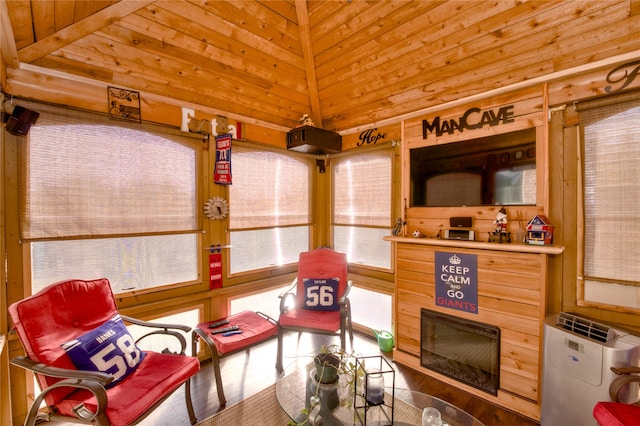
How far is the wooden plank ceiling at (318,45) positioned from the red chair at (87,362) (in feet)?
5.83

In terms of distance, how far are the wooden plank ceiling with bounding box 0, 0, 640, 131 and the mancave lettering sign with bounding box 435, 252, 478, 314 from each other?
158 centimetres

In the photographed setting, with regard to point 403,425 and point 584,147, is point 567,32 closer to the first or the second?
point 584,147

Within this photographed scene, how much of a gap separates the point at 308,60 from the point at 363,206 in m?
1.87

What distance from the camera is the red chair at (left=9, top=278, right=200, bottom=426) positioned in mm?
1551

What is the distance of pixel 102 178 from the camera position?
7.88 feet

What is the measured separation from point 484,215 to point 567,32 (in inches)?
58.1

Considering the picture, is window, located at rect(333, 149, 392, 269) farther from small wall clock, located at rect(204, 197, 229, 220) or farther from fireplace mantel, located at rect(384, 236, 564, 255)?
small wall clock, located at rect(204, 197, 229, 220)

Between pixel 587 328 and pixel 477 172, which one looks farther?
pixel 477 172

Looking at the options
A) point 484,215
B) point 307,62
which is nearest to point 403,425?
point 484,215

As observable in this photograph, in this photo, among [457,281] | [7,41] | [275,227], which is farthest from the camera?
[275,227]

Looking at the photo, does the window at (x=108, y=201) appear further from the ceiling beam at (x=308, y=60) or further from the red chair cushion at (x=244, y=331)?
the ceiling beam at (x=308, y=60)

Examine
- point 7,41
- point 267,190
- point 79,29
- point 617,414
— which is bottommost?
point 617,414

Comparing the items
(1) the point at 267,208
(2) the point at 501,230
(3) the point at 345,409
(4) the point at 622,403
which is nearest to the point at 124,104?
(1) the point at 267,208

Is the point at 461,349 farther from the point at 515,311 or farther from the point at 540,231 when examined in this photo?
the point at 540,231
